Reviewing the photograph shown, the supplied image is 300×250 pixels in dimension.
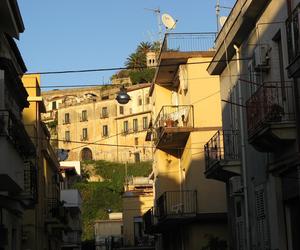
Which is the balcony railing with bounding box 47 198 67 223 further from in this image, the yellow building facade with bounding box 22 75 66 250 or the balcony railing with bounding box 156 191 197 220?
the balcony railing with bounding box 156 191 197 220

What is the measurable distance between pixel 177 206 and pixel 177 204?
0.61 m

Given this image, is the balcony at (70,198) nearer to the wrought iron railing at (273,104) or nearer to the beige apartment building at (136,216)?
the beige apartment building at (136,216)

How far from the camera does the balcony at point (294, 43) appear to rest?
42.5ft

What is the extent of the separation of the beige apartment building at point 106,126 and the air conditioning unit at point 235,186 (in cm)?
9304

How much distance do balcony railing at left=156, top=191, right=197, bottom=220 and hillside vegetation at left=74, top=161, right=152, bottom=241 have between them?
6155 cm

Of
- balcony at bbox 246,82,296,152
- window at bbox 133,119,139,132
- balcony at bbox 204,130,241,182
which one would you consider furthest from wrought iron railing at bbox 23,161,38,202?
window at bbox 133,119,139,132

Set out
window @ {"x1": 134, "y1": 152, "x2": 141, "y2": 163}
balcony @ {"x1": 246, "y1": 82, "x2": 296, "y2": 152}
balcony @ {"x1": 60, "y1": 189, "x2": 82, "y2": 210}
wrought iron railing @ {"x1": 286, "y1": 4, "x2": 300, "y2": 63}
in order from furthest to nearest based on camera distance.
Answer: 1. window @ {"x1": 134, "y1": 152, "x2": 141, "y2": 163}
2. balcony @ {"x1": 60, "y1": 189, "x2": 82, "y2": 210}
3. balcony @ {"x1": 246, "y1": 82, "x2": 296, "y2": 152}
4. wrought iron railing @ {"x1": 286, "y1": 4, "x2": 300, "y2": 63}

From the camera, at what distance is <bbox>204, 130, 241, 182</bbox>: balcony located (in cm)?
2077

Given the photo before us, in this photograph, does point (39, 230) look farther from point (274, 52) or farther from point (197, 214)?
point (274, 52)

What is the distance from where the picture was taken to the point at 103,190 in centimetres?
10688

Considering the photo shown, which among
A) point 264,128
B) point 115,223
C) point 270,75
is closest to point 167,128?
point 270,75

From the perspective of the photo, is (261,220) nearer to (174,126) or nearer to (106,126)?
(174,126)

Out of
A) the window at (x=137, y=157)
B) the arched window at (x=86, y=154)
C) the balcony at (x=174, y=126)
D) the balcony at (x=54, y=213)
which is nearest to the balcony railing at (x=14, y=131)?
the balcony at (x=174, y=126)

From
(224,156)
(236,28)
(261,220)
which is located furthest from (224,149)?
(236,28)
